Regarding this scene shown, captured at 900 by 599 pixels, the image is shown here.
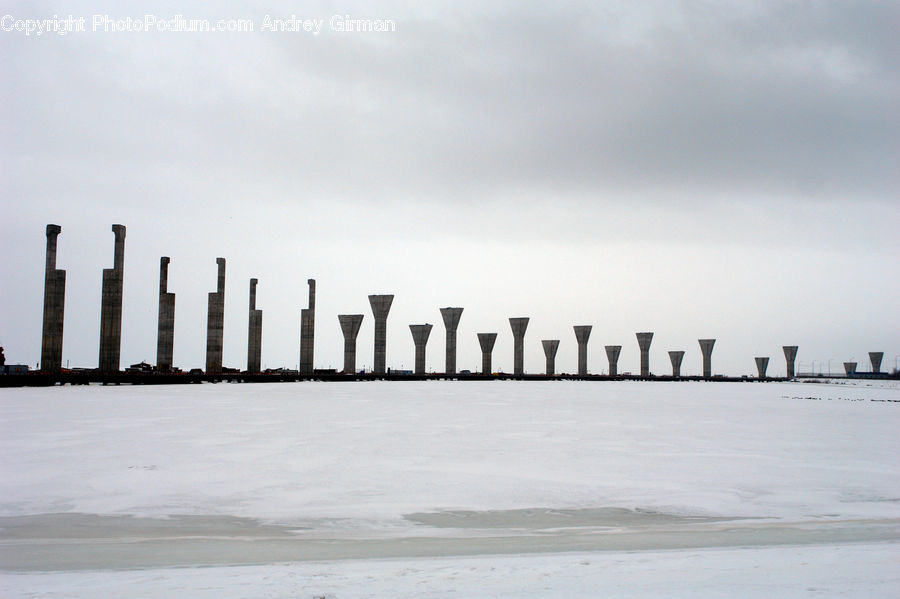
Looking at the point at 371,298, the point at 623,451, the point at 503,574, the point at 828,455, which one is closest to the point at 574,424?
the point at 623,451

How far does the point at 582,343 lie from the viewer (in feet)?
330

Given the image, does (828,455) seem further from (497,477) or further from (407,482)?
(407,482)

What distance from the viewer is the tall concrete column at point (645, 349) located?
348ft

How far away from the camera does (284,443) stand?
14.0 m

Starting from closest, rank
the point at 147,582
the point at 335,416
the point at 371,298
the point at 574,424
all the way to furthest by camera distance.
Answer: the point at 147,582, the point at 574,424, the point at 335,416, the point at 371,298

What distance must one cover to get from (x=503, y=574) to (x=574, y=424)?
13757mm

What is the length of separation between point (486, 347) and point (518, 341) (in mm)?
4101

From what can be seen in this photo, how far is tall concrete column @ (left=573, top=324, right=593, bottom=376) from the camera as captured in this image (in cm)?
10000

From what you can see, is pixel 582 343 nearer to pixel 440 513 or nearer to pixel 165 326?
pixel 165 326

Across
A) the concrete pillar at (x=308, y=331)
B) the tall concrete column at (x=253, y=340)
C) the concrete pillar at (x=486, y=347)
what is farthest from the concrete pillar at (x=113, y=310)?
the concrete pillar at (x=486, y=347)

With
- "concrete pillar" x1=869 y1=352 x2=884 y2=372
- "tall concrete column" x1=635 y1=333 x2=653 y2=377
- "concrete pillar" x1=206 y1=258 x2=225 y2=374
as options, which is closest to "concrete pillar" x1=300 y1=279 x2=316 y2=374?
"concrete pillar" x1=206 y1=258 x2=225 y2=374

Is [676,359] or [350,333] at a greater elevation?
[350,333]

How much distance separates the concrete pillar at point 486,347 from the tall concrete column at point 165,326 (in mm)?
43539

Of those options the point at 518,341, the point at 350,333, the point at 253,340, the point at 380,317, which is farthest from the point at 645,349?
the point at 253,340
